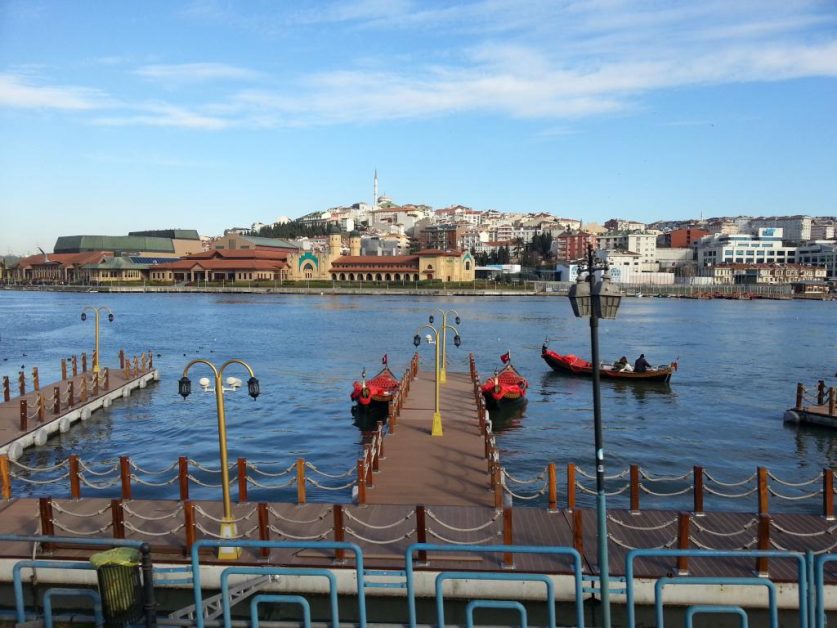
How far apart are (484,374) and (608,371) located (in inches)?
305

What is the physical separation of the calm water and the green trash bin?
9948 millimetres

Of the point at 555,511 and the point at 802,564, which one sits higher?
the point at 802,564

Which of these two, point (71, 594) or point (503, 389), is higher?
Answer: point (71, 594)

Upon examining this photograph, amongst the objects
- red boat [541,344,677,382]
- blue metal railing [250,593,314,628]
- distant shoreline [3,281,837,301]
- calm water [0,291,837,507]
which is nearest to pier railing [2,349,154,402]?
calm water [0,291,837,507]

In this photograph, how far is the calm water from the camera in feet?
83.4

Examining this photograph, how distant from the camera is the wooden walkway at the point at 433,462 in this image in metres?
15.8

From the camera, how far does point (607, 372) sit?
4250 cm

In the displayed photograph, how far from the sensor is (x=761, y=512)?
1292 centimetres

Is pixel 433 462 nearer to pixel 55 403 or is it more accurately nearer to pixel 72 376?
pixel 55 403

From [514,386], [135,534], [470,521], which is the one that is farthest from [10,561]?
[514,386]

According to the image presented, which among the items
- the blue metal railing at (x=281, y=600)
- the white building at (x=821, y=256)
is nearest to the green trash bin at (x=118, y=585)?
the blue metal railing at (x=281, y=600)

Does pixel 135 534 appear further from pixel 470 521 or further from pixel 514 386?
pixel 514 386

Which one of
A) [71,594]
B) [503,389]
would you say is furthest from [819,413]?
[71,594]

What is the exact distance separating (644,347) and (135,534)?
57.1 m
